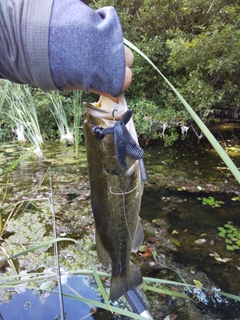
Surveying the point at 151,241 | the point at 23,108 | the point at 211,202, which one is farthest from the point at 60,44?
the point at 23,108

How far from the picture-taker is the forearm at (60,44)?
0.74 meters

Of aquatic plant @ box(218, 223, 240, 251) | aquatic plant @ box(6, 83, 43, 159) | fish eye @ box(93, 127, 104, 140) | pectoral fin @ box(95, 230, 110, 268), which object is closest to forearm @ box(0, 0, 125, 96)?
fish eye @ box(93, 127, 104, 140)

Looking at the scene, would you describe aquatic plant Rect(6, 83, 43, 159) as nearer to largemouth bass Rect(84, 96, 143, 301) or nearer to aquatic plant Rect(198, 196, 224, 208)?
aquatic plant Rect(198, 196, 224, 208)

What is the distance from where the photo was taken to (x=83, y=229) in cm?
286

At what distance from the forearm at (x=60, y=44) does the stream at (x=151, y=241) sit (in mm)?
834

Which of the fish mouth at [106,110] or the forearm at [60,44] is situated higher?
the forearm at [60,44]

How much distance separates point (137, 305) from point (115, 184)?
0.57 meters

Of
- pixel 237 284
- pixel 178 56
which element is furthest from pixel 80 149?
pixel 237 284

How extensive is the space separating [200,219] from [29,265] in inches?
70.8

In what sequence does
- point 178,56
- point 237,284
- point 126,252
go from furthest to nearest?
point 178,56 → point 237,284 → point 126,252

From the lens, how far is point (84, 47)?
759 mm

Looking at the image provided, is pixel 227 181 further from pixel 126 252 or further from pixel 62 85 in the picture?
pixel 62 85

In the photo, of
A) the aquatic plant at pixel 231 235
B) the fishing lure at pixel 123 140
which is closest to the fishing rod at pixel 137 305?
the fishing lure at pixel 123 140

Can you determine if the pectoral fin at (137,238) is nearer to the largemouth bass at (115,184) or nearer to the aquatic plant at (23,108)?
the largemouth bass at (115,184)
